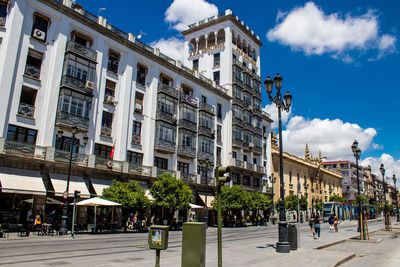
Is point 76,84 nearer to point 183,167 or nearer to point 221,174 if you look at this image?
point 183,167

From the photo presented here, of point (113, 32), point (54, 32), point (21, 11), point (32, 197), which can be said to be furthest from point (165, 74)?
point (32, 197)

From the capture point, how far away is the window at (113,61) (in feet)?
101

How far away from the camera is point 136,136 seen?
31906 millimetres

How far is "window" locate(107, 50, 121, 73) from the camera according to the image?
3067cm

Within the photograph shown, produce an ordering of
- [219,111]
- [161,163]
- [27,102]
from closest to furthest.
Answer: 1. [27,102]
2. [161,163]
3. [219,111]

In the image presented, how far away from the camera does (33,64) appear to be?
25.3 metres

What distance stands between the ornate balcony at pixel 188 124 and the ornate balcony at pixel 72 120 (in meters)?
11.9

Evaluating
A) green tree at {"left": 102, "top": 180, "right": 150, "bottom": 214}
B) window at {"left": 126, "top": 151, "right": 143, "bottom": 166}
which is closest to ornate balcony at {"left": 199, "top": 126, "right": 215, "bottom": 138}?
window at {"left": 126, "top": 151, "right": 143, "bottom": 166}

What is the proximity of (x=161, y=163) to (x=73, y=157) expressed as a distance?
1082cm

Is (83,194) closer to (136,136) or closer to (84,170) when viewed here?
(84,170)

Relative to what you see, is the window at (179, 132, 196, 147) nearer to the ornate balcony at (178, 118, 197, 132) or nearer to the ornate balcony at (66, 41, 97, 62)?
the ornate balcony at (178, 118, 197, 132)

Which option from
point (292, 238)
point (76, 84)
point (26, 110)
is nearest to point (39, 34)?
point (76, 84)

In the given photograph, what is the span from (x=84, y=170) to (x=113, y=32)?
13232mm

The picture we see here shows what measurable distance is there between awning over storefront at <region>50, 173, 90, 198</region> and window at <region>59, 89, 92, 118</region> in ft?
16.9
